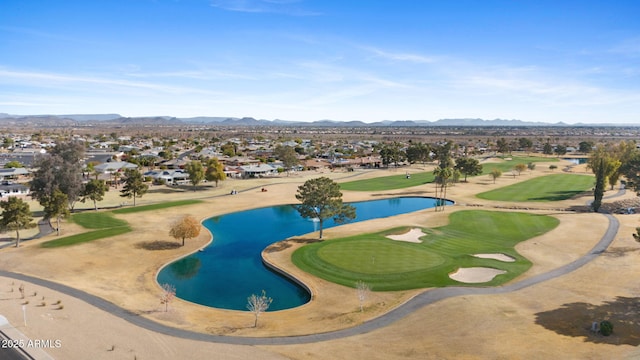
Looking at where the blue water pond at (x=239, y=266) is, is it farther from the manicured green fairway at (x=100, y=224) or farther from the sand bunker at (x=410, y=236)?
the sand bunker at (x=410, y=236)

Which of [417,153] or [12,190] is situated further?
[417,153]

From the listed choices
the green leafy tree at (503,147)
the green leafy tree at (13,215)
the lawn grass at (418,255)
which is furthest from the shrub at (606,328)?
the green leafy tree at (503,147)

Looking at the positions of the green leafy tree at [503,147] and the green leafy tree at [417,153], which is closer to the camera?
the green leafy tree at [417,153]

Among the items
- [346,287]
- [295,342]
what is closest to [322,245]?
[346,287]

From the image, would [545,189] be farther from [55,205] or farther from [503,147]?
[55,205]

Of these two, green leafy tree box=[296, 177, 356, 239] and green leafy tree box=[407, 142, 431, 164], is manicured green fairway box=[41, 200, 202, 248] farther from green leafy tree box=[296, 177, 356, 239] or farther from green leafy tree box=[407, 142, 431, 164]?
green leafy tree box=[407, 142, 431, 164]

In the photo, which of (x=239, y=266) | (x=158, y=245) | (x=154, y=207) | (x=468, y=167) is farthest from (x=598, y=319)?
(x=468, y=167)

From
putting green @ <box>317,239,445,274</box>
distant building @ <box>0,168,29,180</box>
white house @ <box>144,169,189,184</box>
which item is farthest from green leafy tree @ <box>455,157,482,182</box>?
distant building @ <box>0,168,29,180</box>
